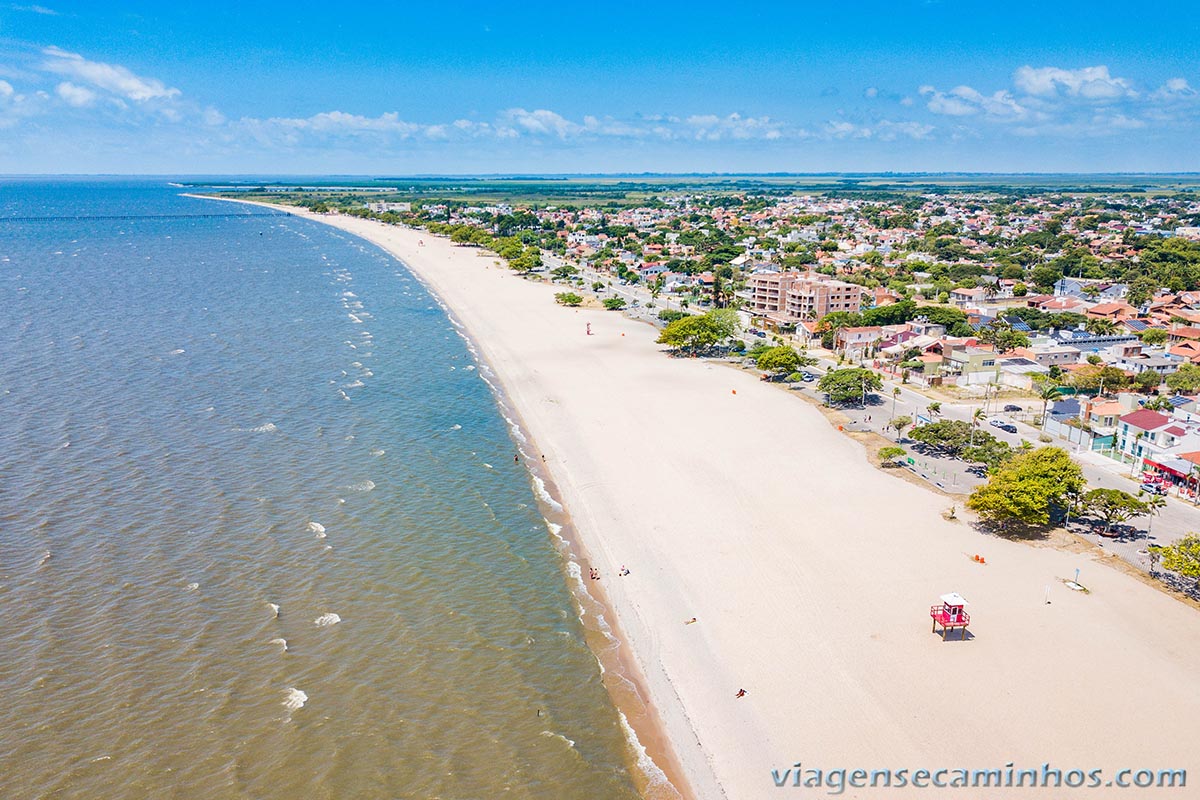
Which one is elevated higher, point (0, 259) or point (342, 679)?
point (0, 259)

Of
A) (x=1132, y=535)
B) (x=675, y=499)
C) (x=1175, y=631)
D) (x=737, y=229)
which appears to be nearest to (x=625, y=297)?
(x=675, y=499)

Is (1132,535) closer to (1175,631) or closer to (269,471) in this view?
(1175,631)

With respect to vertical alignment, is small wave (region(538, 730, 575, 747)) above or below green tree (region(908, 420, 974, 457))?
below

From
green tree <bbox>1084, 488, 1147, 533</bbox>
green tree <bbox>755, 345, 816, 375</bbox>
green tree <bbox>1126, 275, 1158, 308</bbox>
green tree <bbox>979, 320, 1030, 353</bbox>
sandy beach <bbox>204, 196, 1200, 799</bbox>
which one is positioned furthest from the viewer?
green tree <bbox>1126, 275, 1158, 308</bbox>

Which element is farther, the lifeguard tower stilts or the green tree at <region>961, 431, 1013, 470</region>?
the green tree at <region>961, 431, 1013, 470</region>

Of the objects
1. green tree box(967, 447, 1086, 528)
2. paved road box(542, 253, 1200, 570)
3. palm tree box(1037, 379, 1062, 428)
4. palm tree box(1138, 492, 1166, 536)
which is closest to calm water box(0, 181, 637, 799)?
green tree box(967, 447, 1086, 528)

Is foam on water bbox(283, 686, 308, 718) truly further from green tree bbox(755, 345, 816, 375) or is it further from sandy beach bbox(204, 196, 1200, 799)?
green tree bbox(755, 345, 816, 375)
